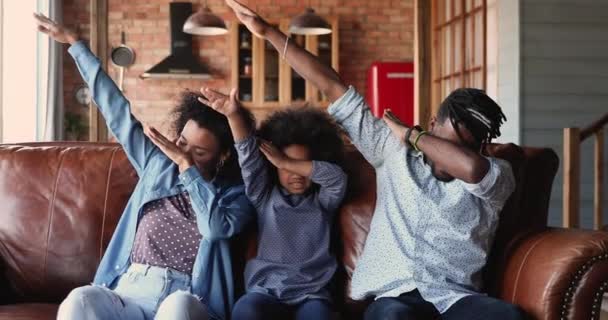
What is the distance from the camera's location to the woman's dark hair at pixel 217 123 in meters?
2.18

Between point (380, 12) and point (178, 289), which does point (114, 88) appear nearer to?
point (178, 289)

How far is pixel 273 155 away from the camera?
83.0 inches

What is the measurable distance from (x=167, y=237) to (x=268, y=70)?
244 inches

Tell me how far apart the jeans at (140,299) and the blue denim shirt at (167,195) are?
6 cm

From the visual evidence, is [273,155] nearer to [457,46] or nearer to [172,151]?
[172,151]

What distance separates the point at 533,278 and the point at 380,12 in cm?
684

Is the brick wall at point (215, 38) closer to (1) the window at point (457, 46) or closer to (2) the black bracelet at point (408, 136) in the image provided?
(1) the window at point (457, 46)

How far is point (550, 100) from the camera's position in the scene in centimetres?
485

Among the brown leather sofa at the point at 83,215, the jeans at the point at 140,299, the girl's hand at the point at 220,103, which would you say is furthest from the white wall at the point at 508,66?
the jeans at the point at 140,299

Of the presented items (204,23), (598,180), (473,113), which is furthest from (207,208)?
(204,23)

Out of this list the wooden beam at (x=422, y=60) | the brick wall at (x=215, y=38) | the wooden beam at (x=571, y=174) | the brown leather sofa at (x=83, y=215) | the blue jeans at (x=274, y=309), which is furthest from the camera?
the brick wall at (x=215, y=38)

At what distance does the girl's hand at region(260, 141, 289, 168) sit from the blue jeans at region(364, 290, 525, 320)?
1.66 feet

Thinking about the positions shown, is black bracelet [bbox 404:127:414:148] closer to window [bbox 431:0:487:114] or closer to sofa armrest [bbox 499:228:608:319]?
sofa armrest [bbox 499:228:608:319]

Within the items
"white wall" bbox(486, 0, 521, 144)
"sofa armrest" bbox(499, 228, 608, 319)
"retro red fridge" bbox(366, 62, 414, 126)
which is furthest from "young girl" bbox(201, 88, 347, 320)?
"retro red fridge" bbox(366, 62, 414, 126)
